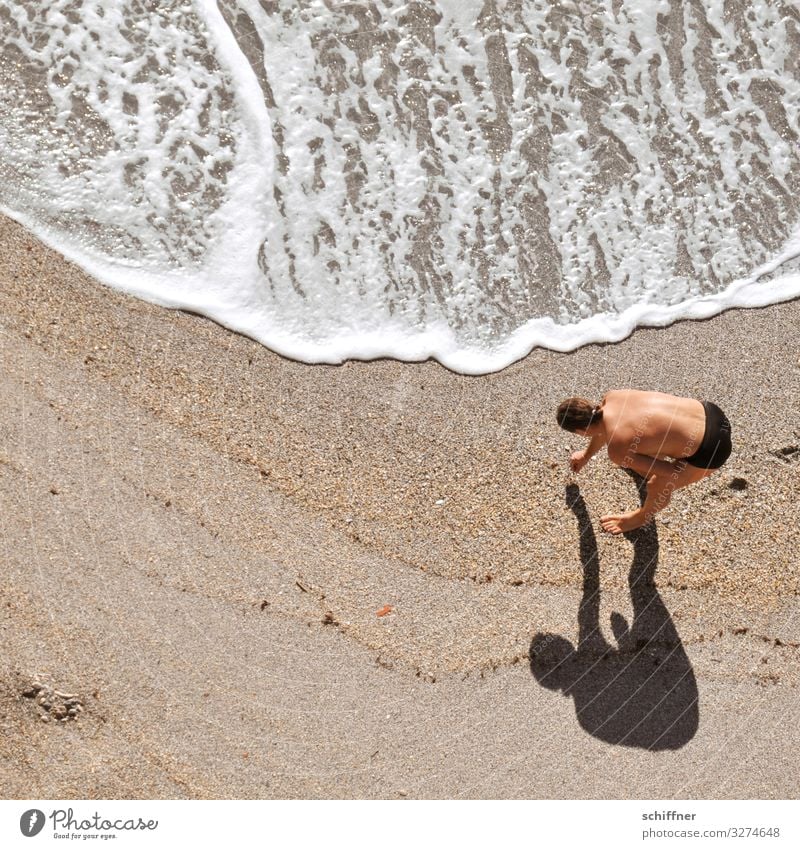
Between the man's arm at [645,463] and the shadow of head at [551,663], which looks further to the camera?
the shadow of head at [551,663]

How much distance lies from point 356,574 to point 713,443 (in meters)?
1.68

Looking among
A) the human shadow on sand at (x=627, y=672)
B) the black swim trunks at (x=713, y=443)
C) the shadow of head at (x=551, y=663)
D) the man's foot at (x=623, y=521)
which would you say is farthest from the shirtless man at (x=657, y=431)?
the shadow of head at (x=551, y=663)

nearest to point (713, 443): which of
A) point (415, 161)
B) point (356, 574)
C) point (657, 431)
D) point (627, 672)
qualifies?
point (657, 431)

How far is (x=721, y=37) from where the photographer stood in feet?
12.2

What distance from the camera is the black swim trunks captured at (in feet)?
10.1

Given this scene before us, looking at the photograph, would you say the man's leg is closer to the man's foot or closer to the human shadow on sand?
the man's foot

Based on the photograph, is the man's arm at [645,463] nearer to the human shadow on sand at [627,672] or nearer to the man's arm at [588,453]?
the man's arm at [588,453]

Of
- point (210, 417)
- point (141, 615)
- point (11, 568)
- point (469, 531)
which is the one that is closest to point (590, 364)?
point (469, 531)

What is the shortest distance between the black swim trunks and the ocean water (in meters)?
0.63

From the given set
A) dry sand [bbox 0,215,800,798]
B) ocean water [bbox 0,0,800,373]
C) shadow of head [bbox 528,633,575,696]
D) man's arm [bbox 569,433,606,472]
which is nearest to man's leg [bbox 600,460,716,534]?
dry sand [bbox 0,215,800,798]

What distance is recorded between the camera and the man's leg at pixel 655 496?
125 inches

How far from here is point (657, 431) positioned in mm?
3107

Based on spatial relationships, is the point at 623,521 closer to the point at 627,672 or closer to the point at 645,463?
the point at 645,463

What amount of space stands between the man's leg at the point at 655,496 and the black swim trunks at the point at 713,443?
46 millimetres
